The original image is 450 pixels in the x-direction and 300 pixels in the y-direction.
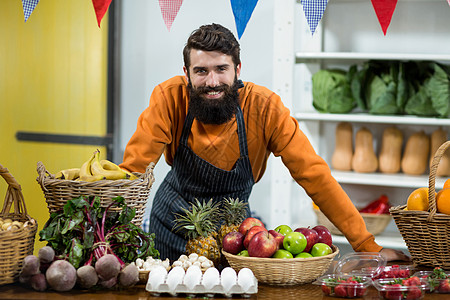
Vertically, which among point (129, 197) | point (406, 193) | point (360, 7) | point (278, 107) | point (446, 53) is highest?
point (360, 7)

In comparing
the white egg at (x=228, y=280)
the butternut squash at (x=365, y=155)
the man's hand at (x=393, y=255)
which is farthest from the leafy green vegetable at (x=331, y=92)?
the white egg at (x=228, y=280)

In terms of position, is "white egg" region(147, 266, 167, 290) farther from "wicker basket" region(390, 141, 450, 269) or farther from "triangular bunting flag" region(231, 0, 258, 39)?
"triangular bunting flag" region(231, 0, 258, 39)

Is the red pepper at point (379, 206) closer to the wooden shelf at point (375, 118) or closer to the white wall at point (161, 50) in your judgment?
the wooden shelf at point (375, 118)

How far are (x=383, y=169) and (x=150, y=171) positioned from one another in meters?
2.33

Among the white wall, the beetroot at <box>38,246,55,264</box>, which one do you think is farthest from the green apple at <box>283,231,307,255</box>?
the white wall

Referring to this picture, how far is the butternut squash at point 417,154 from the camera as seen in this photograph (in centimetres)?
371

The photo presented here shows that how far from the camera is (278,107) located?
252 cm

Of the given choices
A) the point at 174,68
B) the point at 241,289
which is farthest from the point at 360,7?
the point at 241,289

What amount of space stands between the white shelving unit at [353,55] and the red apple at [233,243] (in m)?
1.99

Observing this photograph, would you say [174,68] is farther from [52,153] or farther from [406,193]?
[406,193]

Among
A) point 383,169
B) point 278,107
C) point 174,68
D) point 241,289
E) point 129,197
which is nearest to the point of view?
point 241,289

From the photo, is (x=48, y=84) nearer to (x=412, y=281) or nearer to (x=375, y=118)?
(x=375, y=118)

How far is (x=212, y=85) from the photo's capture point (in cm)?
237

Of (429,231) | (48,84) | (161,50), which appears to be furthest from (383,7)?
(48,84)
